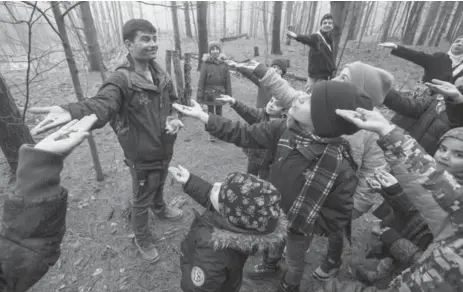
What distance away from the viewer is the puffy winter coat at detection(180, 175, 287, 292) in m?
1.75

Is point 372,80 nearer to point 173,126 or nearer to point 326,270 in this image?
point 173,126

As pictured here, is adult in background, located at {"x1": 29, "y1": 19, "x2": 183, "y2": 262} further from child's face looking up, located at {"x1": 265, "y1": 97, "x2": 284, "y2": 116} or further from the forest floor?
child's face looking up, located at {"x1": 265, "y1": 97, "x2": 284, "y2": 116}

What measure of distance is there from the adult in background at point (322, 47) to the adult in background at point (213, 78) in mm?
2362

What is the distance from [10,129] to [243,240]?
14.1ft

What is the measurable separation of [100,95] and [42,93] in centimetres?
878

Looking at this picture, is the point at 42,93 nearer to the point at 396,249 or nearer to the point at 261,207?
the point at 261,207

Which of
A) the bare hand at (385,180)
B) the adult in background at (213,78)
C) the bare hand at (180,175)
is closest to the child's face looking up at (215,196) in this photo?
the bare hand at (180,175)

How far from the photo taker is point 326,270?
2.91 metres

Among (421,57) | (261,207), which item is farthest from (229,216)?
(421,57)

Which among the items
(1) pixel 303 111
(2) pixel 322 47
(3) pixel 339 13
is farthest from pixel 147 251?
(3) pixel 339 13

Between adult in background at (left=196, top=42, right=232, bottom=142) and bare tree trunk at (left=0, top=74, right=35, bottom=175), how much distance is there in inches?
137

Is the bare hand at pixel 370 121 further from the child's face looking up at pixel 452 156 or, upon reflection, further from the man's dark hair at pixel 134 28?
the man's dark hair at pixel 134 28

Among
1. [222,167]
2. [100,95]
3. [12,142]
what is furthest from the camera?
[222,167]

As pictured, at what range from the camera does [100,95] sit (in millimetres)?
2232
